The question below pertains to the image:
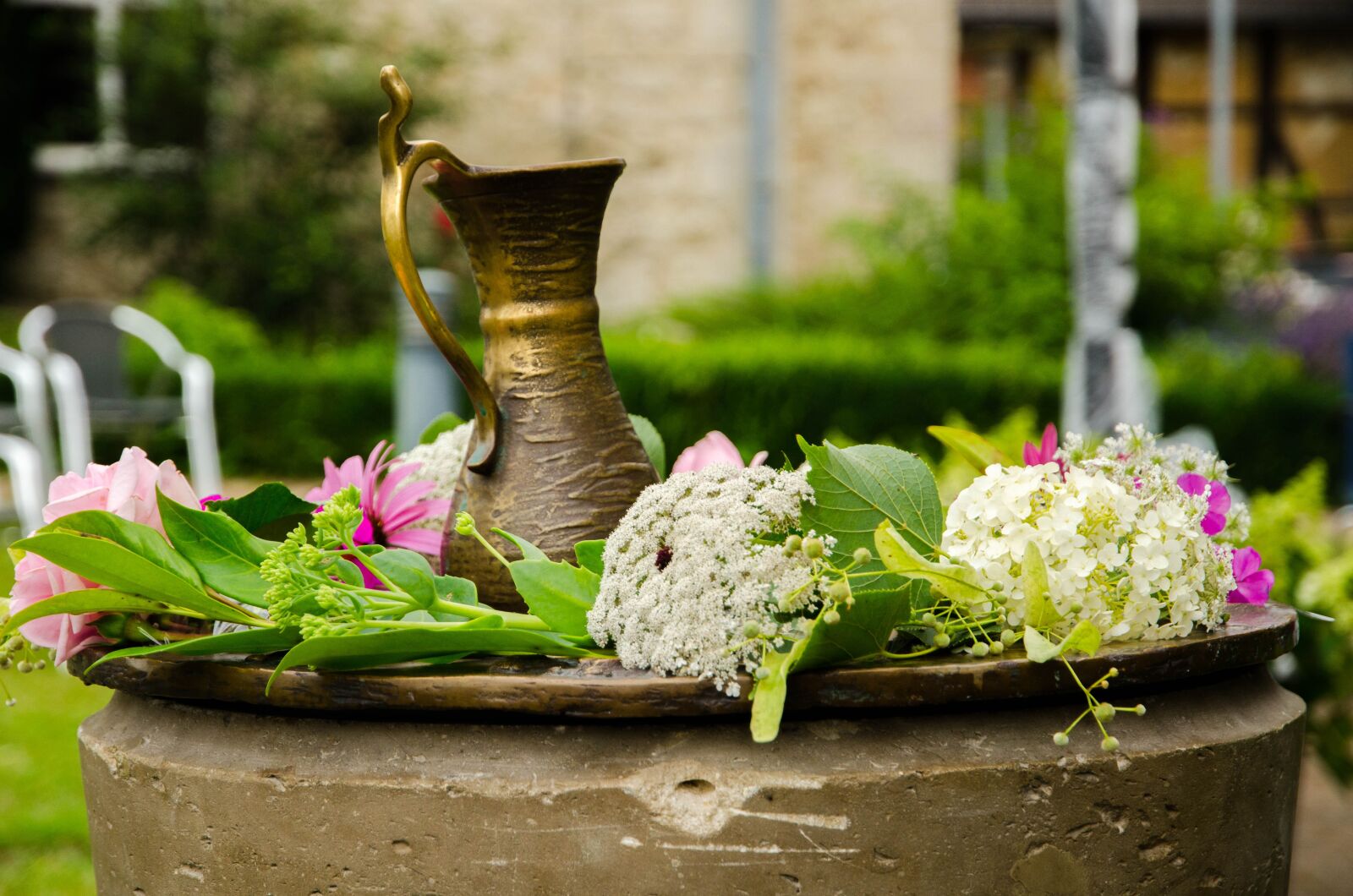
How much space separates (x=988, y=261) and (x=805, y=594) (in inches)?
315

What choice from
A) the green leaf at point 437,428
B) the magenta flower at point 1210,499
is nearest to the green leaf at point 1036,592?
the magenta flower at point 1210,499

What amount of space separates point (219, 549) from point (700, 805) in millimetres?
468

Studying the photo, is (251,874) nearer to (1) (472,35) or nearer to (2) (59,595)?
(2) (59,595)

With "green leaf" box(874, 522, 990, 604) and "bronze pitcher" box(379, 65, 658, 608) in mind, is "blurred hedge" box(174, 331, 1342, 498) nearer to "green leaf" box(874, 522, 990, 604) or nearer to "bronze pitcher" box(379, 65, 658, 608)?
"bronze pitcher" box(379, 65, 658, 608)

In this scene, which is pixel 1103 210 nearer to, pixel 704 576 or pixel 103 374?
pixel 704 576

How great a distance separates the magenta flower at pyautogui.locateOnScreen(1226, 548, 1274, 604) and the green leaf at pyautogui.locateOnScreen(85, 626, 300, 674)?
902mm

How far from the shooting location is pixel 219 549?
4.05ft

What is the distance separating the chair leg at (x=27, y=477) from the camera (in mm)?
4977

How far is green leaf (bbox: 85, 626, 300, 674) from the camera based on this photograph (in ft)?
3.81

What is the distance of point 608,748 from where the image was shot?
112cm

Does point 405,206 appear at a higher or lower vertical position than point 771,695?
higher

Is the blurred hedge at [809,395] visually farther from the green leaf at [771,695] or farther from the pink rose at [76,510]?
the green leaf at [771,695]

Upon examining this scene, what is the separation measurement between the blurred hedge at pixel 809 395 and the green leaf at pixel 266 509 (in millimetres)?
5222

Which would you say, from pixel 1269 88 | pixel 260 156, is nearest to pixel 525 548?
pixel 260 156
